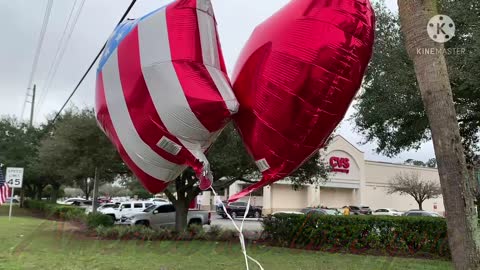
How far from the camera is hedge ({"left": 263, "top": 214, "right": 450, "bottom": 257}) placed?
1345 cm

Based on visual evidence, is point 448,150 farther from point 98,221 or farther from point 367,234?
point 98,221

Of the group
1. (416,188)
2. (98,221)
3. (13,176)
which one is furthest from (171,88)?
(416,188)

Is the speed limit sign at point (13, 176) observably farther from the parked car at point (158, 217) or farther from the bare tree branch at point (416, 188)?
the bare tree branch at point (416, 188)

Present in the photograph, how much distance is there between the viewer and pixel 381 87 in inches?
456

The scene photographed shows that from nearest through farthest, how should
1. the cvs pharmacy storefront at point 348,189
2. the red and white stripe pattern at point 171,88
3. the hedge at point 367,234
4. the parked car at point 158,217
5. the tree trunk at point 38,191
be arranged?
the red and white stripe pattern at point 171,88
the hedge at point 367,234
the parked car at point 158,217
the cvs pharmacy storefront at point 348,189
the tree trunk at point 38,191

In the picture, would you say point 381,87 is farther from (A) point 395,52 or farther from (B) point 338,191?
(B) point 338,191

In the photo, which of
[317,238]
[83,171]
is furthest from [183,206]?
[317,238]

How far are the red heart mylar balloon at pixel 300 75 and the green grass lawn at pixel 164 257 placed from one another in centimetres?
662

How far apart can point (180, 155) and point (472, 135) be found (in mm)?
13134

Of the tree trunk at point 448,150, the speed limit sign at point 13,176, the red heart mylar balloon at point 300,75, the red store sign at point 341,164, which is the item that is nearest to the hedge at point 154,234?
the speed limit sign at point 13,176

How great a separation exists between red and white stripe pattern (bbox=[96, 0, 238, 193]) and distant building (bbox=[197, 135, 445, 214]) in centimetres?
4260

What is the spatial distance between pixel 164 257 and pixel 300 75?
886 cm

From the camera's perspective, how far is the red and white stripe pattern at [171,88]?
3.82 meters

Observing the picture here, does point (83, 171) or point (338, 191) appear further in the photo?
point (338, 191)
